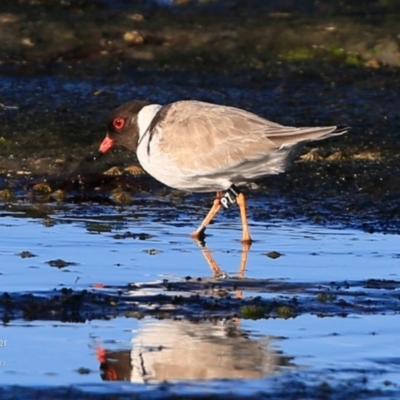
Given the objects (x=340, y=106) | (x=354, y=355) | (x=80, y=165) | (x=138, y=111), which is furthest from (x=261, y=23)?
(x=354, y=355)

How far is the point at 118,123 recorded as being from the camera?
10.8 metres

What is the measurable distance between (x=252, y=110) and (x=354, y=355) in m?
7.81

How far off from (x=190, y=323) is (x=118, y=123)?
371cm

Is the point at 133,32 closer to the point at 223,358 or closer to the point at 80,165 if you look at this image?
the point at 80,165

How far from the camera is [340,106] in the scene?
48.1 feet

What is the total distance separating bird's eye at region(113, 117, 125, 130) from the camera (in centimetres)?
1073

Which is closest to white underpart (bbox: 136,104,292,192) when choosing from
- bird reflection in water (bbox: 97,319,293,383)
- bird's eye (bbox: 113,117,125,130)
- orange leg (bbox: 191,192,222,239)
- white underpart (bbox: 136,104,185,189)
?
white underpart (bbox: 136,104,185,189)

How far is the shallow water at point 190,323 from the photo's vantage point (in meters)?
6.40

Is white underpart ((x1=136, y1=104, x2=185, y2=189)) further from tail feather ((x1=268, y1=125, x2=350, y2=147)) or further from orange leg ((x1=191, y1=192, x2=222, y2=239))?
tail feather ((x1=268, y1=125, x2=350, y2=147))

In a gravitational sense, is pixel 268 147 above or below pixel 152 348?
above

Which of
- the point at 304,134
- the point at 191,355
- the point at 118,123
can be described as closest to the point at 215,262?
the point at 304,134

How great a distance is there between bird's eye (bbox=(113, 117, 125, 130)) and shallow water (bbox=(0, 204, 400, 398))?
786mm

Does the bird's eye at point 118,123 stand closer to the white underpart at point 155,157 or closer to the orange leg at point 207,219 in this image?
the white underpart at point 155,157

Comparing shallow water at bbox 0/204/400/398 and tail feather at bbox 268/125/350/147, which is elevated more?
tail feather at bbox 268/125/350/147
